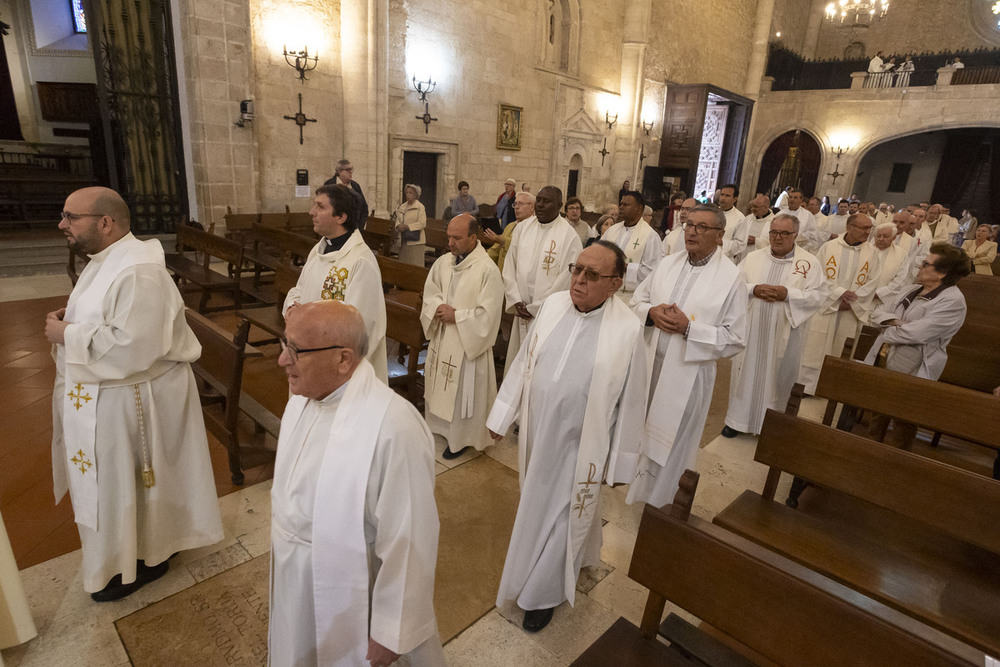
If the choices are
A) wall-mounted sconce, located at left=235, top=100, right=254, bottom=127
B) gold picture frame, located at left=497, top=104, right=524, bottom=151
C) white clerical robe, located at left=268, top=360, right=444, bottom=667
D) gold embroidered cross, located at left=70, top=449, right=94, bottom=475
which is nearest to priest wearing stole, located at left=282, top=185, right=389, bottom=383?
gold embroidered cross, located at left=70, top=449, right=94, bottom=475

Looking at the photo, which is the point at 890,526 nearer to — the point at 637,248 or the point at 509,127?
the point at 637,248

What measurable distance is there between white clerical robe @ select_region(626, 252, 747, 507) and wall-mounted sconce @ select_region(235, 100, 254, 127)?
Result: 8.19m

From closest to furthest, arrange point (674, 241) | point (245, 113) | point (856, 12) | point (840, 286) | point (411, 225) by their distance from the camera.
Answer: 1. point (840, 286)
2. point (674, 241)
3. point (411, 225)
4. point (245, 113)
5. point (856, 12)

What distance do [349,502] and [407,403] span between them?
35 centimetres

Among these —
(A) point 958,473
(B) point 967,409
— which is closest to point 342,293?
(A) point 958,473

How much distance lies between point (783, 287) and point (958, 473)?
2.53m

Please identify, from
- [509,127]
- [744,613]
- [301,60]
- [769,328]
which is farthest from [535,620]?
[509,127]

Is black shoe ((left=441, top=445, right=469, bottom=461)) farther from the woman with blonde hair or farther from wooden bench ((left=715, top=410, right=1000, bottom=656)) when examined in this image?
the woman with blonde hair

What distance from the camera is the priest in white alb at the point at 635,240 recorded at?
5.82 metres

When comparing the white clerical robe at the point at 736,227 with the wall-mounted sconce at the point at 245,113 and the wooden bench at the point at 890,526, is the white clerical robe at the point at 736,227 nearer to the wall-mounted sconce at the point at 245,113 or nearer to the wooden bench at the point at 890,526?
the wooden bench at the point at 890,526

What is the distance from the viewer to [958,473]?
7.70 ft

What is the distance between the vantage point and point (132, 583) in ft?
8.87

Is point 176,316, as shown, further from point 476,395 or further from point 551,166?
point 551,166

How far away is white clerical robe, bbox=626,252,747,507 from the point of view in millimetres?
3381
